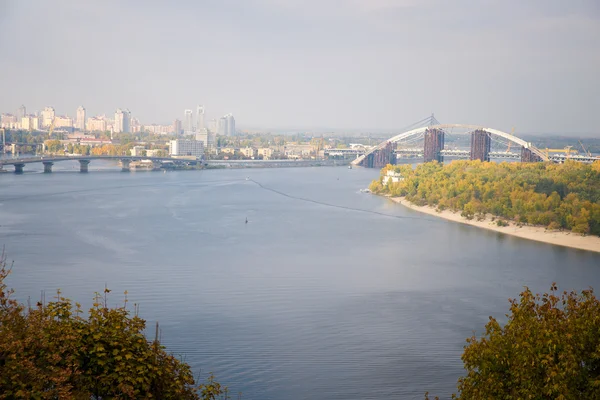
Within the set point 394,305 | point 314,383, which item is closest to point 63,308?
point 314,383

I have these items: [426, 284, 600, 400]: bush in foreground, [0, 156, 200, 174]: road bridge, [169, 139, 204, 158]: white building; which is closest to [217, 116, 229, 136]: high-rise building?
[169, 139, 204, 158]: white building

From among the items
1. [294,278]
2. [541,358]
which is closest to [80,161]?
[294,278]

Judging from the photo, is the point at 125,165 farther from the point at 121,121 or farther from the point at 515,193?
the point at 121,121

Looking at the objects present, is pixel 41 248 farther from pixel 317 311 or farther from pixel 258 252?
pixel 317 311

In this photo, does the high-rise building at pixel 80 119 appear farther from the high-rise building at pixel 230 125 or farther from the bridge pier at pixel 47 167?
the bridge pier at pixel 47 167

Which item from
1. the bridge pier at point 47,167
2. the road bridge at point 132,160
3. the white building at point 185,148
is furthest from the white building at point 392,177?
the white building at point 185,148
